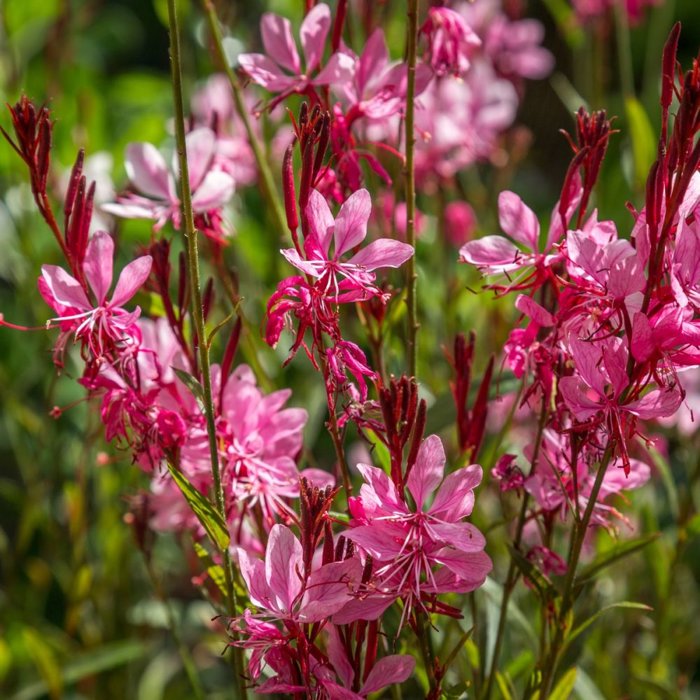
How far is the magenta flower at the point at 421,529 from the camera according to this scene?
1.42 ft

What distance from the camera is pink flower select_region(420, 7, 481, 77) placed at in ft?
1.94

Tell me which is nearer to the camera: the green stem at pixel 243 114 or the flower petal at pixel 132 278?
the flower petal at pixel 132 278

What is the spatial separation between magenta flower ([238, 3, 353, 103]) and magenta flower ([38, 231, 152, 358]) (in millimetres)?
145

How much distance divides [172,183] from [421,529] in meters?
0.32

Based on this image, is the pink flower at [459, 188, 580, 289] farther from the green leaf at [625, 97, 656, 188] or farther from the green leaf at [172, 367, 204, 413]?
the green leaf at [625, 97, 656, 188]

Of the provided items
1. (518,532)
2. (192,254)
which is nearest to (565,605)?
(518,532)

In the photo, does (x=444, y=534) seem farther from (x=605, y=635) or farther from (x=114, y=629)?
(x=114, y=629)

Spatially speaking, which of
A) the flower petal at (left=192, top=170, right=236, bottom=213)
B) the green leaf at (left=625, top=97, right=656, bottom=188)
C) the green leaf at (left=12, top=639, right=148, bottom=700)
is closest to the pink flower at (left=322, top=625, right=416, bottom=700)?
the flower petal at (left=192, top=170, right=236, bottom=213)

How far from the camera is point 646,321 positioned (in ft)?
1.35

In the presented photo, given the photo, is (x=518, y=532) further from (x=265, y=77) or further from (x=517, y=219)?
(x=265, y=77)

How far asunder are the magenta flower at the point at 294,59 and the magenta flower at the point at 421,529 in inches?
8.7

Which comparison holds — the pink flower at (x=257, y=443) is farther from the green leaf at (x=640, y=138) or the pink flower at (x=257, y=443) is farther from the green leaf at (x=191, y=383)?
the green leaf at (x=640, y=138)

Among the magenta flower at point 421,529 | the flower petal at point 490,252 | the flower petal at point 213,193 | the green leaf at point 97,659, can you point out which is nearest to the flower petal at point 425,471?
the magenta flower at point 421,529

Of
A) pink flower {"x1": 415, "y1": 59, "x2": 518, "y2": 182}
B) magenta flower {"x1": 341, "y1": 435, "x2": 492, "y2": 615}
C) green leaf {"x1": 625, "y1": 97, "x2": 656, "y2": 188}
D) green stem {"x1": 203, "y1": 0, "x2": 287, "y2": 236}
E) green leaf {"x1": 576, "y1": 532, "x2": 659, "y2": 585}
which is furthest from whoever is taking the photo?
pink flower {"x1": 415, "y1": 59, "x2": 518, "y2": 182}
